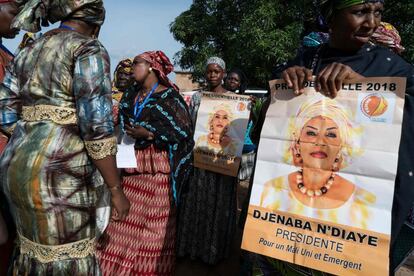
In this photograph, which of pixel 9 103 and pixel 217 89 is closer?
pixel 9 103

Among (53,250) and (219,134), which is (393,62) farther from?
(219,134)

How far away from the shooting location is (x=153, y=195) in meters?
3.10

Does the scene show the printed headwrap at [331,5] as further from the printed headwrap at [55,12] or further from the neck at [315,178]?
the printed headwrap at [55,12]

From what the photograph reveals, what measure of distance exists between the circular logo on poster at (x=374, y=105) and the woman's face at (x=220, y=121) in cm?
219

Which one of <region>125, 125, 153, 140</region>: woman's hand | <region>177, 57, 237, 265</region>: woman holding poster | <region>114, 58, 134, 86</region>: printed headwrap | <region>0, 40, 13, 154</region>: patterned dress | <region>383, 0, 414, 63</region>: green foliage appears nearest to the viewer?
<region>0, 40, 13, 154</region>: patterned dress

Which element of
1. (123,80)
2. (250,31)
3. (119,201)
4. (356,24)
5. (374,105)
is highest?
(250,31)

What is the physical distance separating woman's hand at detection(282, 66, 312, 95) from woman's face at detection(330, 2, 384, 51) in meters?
0.26

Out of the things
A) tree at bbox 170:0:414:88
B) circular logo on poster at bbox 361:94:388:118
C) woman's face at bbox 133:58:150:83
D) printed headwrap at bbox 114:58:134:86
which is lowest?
circular logo on poster at bbox 361:94:388:118

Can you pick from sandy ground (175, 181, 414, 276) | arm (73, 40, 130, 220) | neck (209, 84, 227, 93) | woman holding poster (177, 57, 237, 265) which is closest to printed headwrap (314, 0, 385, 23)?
arm (73, 40, 130, 220)

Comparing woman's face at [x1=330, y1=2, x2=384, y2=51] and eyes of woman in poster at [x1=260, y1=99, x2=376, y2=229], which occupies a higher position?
woman's face at [x1=330, y1=2, x2=384, y2=51]

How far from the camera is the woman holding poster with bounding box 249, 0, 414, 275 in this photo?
1459 mm

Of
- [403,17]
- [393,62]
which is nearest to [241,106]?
[393,62]

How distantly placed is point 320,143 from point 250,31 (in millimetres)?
11121

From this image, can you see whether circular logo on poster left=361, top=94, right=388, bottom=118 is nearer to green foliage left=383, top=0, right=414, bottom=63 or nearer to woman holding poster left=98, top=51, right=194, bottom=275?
woman holding poster left=98, top=51, right=194, bottom=275
